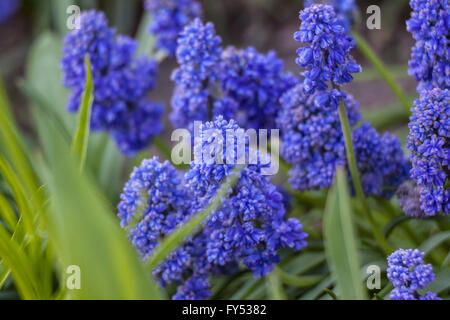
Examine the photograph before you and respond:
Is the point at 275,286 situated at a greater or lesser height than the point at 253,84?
lesser

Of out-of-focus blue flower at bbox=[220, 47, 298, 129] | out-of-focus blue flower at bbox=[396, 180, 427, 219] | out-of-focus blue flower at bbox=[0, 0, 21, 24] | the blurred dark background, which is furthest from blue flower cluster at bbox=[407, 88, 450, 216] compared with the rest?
out-of-focus blue flower at bbox=[0, 0, 21, 24]

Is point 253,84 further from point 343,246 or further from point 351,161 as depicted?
point 343,246

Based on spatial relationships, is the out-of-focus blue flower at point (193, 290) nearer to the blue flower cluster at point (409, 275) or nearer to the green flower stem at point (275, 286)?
the green flower stem at point (275, 286)

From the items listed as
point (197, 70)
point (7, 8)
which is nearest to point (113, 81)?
→ point (197, 70)

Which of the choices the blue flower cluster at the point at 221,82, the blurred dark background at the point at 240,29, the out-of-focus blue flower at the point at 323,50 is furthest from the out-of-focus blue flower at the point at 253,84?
the blurred dark background at the point at 240,29

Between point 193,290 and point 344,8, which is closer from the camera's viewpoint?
point 193,290

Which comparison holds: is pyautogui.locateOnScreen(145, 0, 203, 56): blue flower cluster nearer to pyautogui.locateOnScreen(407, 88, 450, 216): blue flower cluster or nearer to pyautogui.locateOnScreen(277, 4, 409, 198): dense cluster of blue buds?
pyautogui.locateOnScreen(277, 4, 409, 198): dense cluster of blue buds
